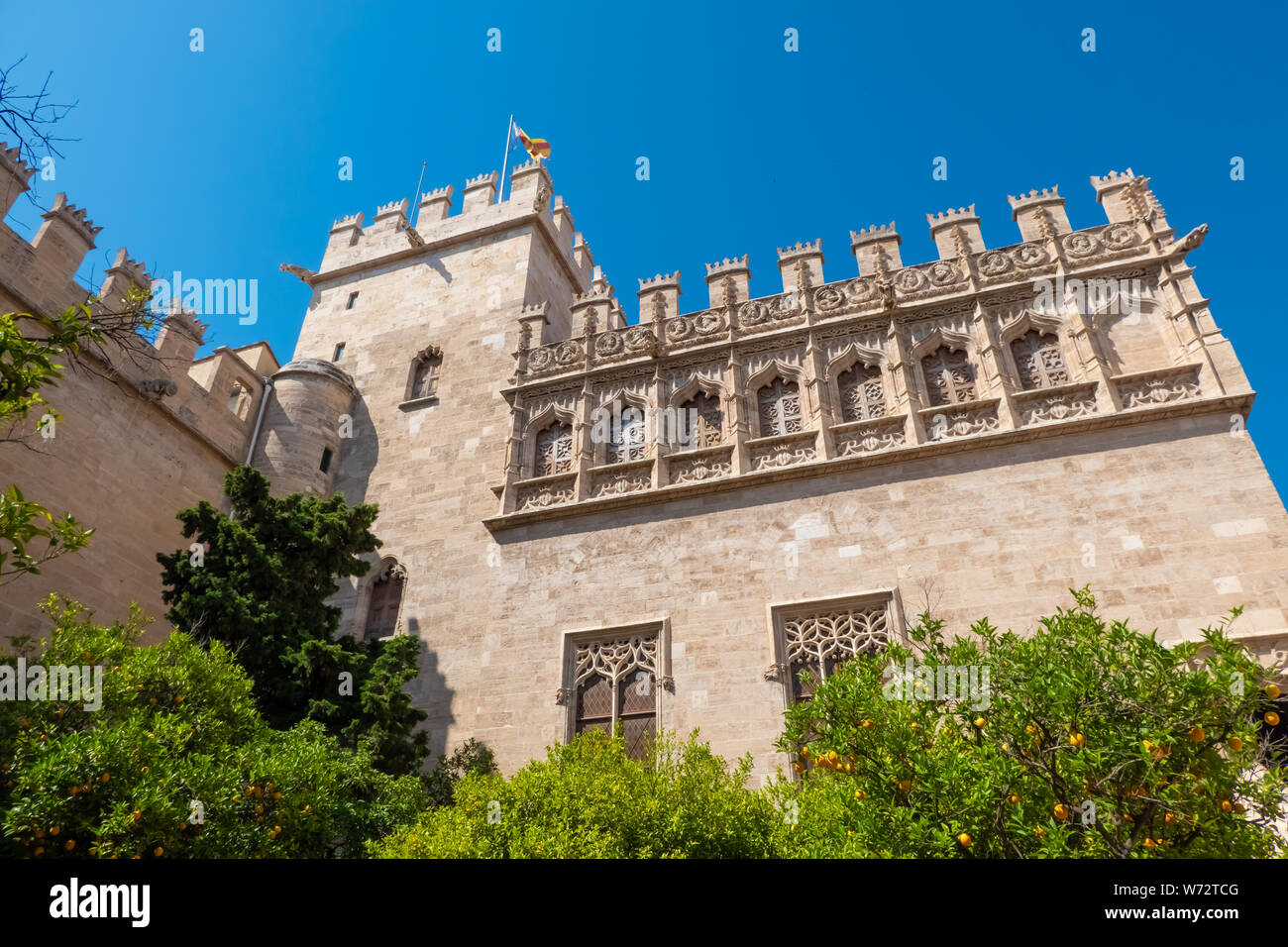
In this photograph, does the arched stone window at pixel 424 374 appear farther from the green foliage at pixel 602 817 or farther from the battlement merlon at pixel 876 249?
the green foliage at pixel 602 817

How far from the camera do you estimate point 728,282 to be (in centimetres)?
1600

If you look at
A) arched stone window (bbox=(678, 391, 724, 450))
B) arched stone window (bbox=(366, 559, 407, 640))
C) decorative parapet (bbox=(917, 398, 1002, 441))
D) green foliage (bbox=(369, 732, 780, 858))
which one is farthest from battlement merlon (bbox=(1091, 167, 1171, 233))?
arched stone window (bbox=(366, 559, 407, 640))

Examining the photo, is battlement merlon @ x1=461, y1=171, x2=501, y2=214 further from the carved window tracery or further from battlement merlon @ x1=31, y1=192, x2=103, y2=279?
the carved window tracery

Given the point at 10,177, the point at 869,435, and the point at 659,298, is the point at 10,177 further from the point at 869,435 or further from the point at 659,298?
the point at 869,435

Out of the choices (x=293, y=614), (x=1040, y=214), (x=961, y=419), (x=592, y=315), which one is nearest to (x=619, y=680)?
(x=293, y=614)

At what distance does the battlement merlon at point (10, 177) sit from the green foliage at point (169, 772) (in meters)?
7.96

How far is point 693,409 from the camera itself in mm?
14938

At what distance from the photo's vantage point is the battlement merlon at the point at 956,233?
14758 millimetres

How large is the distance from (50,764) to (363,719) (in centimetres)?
470

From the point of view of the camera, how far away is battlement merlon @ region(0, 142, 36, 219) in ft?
44.7

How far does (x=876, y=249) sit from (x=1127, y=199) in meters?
4.06
